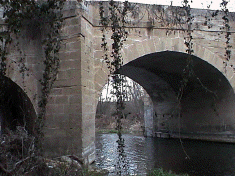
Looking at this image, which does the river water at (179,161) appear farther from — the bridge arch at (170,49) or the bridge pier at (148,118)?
the bridge pier at (148,118)

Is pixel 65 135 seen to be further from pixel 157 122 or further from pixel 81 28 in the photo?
pixel 157 122

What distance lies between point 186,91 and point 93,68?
5.85 metres

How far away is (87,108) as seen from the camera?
542cm

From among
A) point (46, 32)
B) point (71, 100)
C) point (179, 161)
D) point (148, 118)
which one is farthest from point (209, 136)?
point (46, 32)

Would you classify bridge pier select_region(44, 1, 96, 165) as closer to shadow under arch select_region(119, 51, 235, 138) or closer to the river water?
the river water

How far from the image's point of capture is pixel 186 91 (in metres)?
10.7

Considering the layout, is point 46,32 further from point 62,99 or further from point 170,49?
point 170,49

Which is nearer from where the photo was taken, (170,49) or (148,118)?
(170,49)

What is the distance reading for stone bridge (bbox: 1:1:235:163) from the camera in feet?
17.2

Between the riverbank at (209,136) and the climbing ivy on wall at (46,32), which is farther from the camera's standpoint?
the riverbank at (209,136)

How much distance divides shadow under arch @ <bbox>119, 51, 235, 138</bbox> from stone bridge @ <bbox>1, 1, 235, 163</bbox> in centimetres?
4

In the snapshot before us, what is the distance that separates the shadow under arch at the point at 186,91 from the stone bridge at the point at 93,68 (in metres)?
0.04

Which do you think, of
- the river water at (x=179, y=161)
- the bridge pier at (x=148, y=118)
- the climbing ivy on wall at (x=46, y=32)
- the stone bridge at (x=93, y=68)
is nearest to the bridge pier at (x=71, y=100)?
the stone bridge at (x=93, y=68)

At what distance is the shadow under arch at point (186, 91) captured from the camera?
8.07 m
